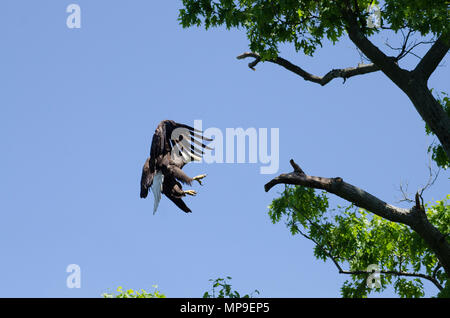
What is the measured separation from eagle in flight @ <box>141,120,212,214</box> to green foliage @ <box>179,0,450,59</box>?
9.52ft

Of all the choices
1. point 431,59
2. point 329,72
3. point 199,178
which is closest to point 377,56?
point 431,59

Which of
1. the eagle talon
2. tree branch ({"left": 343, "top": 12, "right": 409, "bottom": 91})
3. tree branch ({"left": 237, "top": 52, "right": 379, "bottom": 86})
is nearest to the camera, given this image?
the eagle talon

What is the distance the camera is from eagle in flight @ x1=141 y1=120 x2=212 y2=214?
39.0ft

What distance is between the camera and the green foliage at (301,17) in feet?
40.5

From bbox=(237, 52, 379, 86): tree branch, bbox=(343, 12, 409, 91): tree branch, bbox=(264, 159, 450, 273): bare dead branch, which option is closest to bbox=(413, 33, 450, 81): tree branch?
bbox=(343, 12, 409, 91): tree branch

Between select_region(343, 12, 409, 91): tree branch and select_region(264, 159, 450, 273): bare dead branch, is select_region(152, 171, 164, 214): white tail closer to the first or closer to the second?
select_region(264, 159, 450, 273): bare dead branch

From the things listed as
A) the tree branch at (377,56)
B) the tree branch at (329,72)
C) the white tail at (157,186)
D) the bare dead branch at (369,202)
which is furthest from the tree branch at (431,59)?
the white tail at (157,186)

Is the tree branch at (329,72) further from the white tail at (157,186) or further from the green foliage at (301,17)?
the white tail at (157,186)

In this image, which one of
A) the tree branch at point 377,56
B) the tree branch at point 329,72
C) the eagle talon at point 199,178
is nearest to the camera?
the eagle talon at point 199,178

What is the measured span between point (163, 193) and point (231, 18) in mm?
4589

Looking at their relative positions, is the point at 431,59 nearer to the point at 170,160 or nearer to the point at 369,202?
the point at 369,202

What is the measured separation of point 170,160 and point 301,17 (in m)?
4.40

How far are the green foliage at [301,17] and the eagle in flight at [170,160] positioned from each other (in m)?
2.90

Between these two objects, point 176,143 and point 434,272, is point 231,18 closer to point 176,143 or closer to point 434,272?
point 176,143
